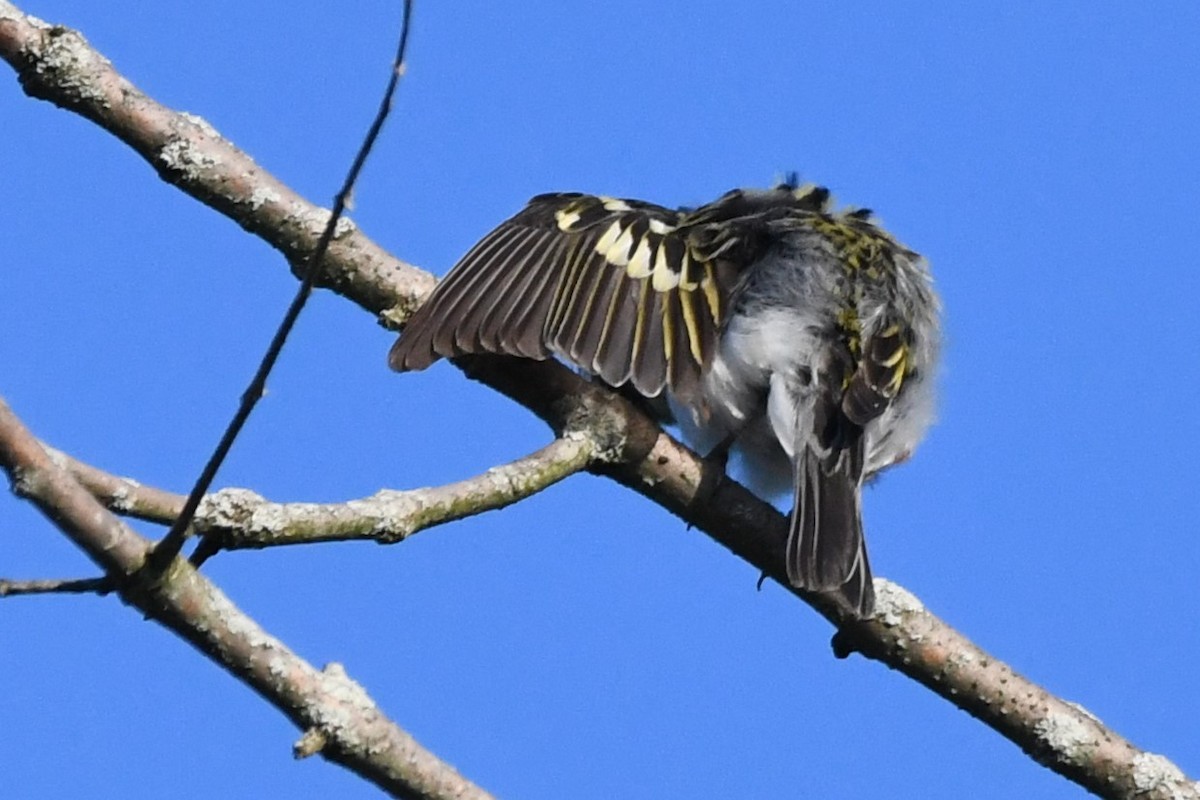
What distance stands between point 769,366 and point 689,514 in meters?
0.96

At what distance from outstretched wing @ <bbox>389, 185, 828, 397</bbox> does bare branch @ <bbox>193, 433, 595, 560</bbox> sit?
53 centimetres

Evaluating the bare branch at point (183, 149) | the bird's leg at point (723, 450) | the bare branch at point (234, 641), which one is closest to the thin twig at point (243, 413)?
the bare branch at point (234, 641)

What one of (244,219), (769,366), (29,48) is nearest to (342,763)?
(244,219)

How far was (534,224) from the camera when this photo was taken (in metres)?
5.05

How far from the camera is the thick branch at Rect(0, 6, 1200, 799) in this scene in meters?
3.83

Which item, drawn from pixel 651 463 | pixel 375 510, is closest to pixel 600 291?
pixel 651 463

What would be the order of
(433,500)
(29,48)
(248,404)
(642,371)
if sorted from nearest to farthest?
(248,404)
(433,500)
(29,48)
(642,371)

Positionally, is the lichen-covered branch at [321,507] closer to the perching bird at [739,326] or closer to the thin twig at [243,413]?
the thin twig at [243,413]

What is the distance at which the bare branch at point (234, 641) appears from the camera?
8.33ft

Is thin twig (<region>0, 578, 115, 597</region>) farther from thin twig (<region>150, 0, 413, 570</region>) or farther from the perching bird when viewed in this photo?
the perching bird

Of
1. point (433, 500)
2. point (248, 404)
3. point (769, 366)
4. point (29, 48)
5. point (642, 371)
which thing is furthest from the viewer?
point (769, 366)

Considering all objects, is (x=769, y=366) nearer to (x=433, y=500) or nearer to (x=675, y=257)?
(x=675, y=257)

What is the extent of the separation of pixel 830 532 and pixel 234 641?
174 centimetres

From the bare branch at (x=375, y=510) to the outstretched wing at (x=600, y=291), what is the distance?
0.53 m
